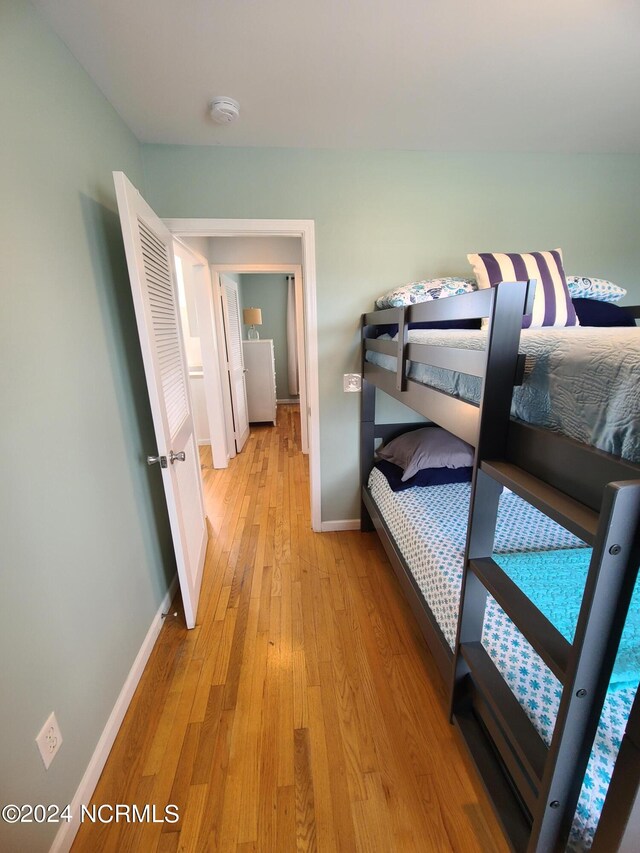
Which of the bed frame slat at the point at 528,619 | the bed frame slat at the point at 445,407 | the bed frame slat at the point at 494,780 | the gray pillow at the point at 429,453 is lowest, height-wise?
the bed frame slat at the point at 494,780

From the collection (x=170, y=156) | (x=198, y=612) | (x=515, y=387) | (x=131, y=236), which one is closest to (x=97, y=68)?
(x=170, y=156)

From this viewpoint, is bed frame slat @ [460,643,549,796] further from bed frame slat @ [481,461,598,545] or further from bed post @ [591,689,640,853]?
bed frame slat @ [481,461,598,545]

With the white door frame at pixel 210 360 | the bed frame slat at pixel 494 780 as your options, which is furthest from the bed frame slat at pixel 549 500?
the white door frame at pixel 210 360

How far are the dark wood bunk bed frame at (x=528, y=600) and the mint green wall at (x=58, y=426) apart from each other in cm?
119

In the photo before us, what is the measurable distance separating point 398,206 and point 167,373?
5.35 feet

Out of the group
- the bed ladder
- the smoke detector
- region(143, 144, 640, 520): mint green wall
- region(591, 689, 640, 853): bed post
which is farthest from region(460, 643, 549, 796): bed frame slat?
the smoke detector

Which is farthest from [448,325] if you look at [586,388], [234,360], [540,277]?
[234,360]

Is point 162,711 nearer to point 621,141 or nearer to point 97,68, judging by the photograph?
point 97,68

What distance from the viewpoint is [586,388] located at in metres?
0.64

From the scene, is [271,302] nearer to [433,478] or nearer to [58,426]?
[433,478]

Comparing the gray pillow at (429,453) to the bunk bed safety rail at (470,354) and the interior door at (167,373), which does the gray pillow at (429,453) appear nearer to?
the bunk bed safety rail at (470,354)

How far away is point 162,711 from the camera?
1.32 meters

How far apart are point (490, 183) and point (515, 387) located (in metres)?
1.84

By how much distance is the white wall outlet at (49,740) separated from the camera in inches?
34.9
